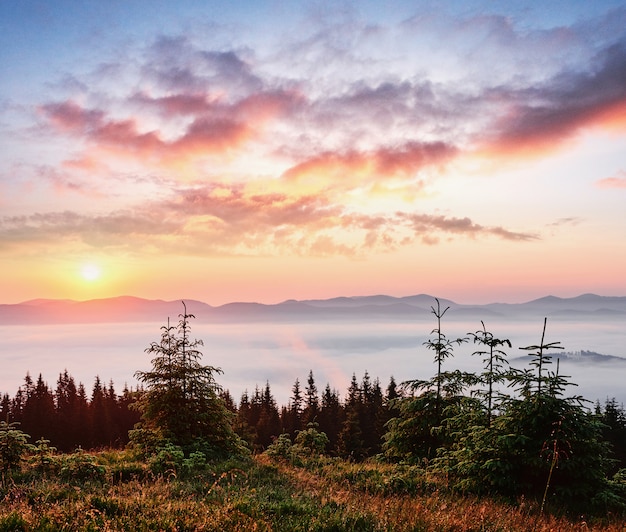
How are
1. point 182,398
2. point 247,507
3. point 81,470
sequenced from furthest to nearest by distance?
1. point 182,398
2. point 81,470
3. point 247,507

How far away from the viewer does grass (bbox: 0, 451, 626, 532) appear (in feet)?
18.9

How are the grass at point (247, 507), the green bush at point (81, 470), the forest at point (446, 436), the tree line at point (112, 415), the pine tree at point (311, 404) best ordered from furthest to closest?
the pine tree at point (311, 404) < the tree line at point (112, 415) < the green bush at point (81, 470) < the forest at point (446, 436) < the grass at point (247, 507)

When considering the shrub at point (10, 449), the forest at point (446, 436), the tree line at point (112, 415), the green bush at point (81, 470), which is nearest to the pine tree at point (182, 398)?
the forest at point (446, 436)

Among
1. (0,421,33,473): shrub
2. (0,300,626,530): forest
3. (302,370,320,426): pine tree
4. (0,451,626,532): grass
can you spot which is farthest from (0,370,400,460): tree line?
(0,421,33,473): shrub

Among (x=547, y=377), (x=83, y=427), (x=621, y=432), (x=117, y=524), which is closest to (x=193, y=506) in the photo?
(x=117, y=524)

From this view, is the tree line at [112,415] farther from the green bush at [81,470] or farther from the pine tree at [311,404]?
the green bush at [81,470]

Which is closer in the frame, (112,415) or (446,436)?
(446,436)

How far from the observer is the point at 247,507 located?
6.59 m

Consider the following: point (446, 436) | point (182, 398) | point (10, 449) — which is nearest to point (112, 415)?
point (182, 398)

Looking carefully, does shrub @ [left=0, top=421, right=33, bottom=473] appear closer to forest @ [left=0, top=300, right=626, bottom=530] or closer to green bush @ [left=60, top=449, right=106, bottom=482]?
forest @ [left=0, top=300, right=626, bottom=530]

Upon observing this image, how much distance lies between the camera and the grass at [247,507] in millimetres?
5773

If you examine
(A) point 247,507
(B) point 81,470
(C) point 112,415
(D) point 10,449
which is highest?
(A) point 247,507

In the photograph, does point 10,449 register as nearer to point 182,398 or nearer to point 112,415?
point 182,398

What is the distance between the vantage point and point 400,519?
654cm
